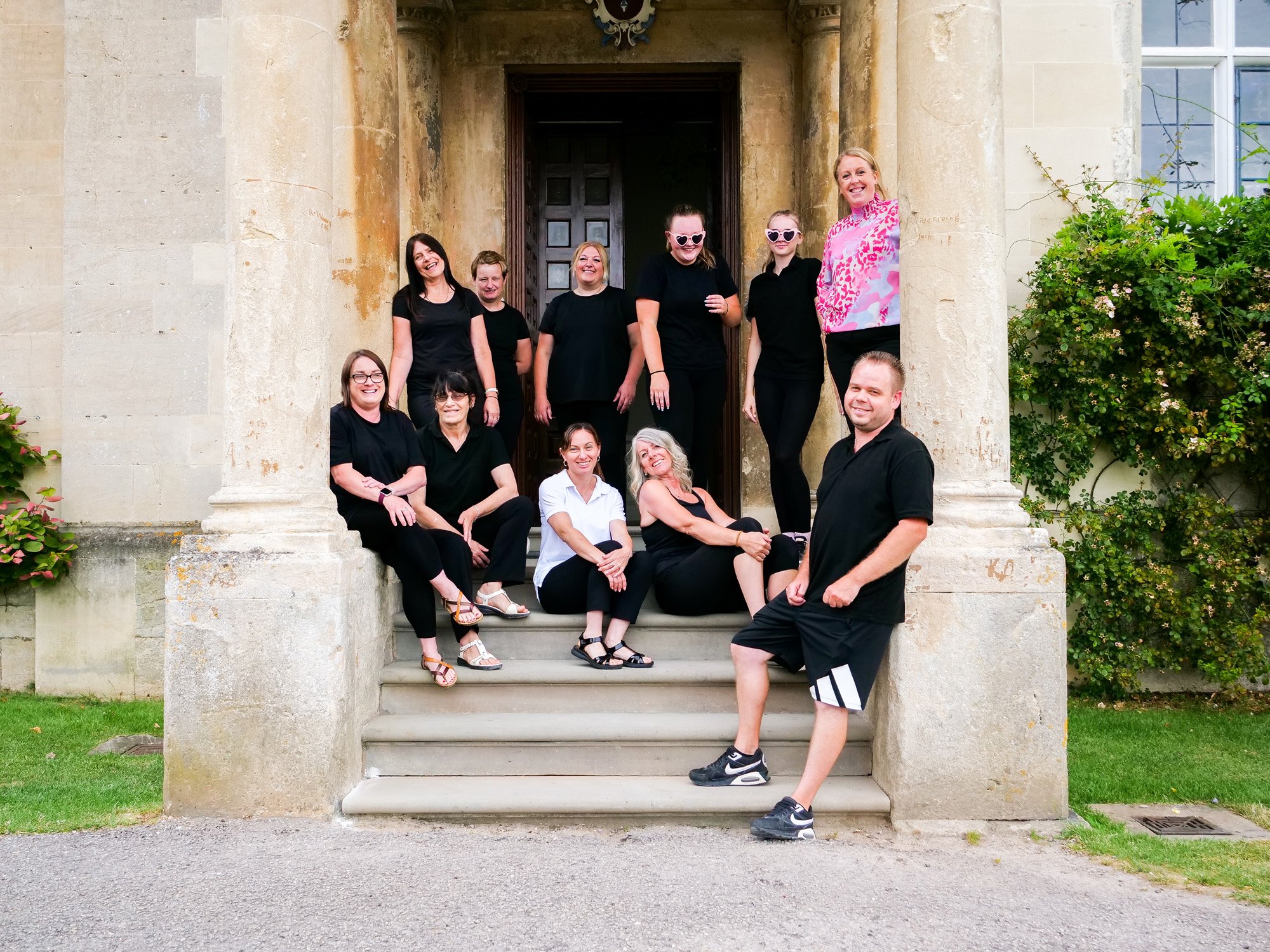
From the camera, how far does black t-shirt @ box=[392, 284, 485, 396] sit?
5441 mm

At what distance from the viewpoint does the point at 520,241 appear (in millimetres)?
7379

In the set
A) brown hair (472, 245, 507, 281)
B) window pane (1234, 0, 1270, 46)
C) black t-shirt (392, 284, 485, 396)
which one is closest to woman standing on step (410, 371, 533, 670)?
black t-shirt (392, 284, 485, 396)

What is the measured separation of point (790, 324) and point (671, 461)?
0.97 metres

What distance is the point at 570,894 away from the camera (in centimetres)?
318

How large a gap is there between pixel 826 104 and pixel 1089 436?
2.66m

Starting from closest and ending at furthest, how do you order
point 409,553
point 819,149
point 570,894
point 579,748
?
point 570,894 → point 579,748 → point 409,553 → point 819,149

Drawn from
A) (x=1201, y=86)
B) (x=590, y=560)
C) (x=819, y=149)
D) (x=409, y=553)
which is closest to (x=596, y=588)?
(x=590, y=560)

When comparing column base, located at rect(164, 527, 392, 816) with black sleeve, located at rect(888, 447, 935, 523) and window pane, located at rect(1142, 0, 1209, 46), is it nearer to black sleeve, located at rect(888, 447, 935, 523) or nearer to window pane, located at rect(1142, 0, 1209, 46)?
black sleeve, located at rect(888, 447, 935, 523)

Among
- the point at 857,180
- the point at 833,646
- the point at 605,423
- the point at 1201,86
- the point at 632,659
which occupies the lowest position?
the point at 632,659

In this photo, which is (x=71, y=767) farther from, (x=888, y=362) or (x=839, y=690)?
(x=888, y=362)

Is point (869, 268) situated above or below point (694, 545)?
above

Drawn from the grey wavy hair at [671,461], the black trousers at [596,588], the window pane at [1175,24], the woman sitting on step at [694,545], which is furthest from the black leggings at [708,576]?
the window pane at [1175,24]

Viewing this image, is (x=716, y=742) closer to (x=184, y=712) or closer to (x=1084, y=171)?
(x=184, y=712)

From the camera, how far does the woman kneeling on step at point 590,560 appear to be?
4.64 meters
